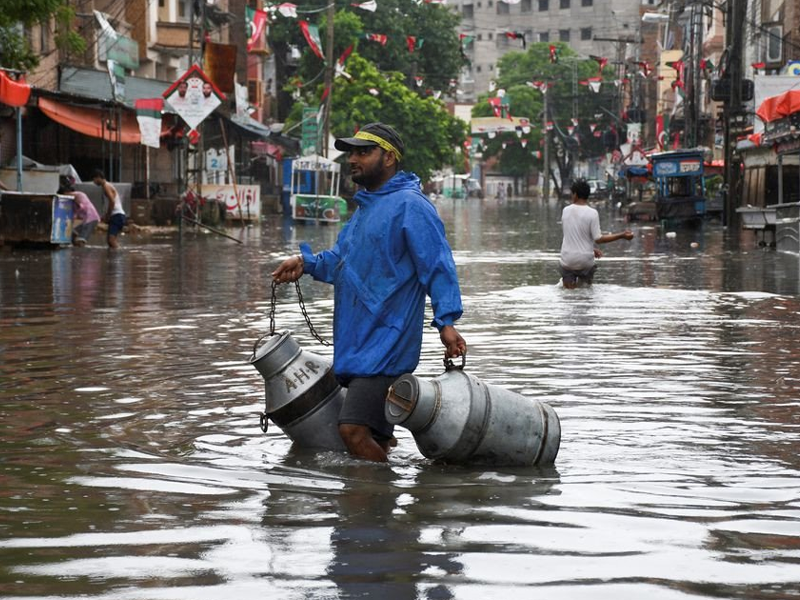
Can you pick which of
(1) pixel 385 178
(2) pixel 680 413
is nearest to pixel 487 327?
(2) pixel 680 413

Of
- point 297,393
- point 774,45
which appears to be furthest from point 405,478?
point 774,45

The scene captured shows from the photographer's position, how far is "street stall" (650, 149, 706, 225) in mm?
44875

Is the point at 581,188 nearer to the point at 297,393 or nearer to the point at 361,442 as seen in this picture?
the point at 297,393

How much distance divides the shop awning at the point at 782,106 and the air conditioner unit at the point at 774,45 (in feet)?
74.0

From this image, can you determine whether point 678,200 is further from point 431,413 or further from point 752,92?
point 431,413

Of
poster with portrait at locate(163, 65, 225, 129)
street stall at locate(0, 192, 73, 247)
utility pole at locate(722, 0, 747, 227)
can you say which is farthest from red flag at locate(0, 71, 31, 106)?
utility pole at locate(722, 0, 747, 227)

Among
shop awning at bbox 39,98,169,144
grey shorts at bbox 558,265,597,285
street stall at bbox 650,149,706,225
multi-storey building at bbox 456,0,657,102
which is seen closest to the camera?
grey shorts at bbox 558,265,597,285

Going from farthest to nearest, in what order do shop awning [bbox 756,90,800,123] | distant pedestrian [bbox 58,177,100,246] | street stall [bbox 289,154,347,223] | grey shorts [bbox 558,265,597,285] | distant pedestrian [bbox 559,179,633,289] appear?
street stall [bbox 289,154,347,223] < distant pedestrian [bbox 58,177,100,246] < shop awning [bbox 756,90,800,123] < grey shorts [bbox 558,265,597,285] < distant pedestrian [bbox 559,179,633,289]

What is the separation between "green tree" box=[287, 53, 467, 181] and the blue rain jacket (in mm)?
65504

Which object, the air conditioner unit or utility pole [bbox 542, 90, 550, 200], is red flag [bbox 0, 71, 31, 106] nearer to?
the air conditioner unit

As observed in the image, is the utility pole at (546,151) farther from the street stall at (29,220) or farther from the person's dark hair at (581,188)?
the person's dark hair at (581,188)

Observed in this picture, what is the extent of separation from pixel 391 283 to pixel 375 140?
0.64m

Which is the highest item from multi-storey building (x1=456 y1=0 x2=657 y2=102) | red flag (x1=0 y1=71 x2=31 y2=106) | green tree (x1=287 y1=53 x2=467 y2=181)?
multi-storey building (x1=456 y1=0 x2=657 y2=102)

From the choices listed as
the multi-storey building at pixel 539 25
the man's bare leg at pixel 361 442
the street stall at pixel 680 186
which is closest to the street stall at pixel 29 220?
the man's bare leg at pixel 361 442
